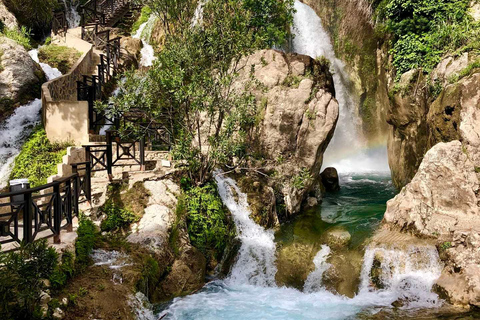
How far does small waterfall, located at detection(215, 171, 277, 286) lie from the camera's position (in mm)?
10314

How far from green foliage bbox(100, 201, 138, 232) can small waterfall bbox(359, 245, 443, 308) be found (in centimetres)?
704

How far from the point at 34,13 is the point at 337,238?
26.0 metres

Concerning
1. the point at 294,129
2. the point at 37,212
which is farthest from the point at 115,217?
the point at 294,129

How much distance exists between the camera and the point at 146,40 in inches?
1012

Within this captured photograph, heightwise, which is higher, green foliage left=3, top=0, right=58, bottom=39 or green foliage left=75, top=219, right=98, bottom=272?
green foliage left=3, top=0, right=58, bottom=39

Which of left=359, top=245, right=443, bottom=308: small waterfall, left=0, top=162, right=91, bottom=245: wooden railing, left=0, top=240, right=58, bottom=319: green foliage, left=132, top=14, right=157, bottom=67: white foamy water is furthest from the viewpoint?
left=132, top=14, right=157, bottom=67: white foamy water

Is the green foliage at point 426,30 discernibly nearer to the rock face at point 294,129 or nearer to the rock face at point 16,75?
the rock face at point 294,129

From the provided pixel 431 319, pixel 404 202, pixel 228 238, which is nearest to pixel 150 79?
pixel 228 238

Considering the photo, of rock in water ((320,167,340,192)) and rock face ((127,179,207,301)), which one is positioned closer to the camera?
rock face ((127,179,207,301))

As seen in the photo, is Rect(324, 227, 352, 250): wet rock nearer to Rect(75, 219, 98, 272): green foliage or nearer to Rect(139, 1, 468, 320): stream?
Rect(139, 1, 468, 320): stream

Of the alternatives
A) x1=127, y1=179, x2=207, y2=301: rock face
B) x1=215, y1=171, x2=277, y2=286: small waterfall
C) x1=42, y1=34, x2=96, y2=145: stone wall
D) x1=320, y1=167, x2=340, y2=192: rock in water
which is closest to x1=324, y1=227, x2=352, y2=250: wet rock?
x1=215, y1=171, x2=277, y2=286: small waterfall

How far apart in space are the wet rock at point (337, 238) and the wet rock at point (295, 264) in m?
0.54

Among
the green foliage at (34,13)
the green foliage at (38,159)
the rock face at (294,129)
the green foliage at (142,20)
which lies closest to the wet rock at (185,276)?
the rock face at (294,129)

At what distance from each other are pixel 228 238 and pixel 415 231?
6.21m
